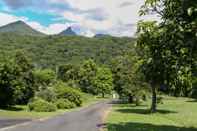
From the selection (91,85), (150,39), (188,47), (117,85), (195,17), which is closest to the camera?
(195,17)

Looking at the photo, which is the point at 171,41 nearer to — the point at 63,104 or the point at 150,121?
the point at 150,121

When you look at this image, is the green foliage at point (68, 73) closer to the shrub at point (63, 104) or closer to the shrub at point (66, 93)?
the shrub at point (66, 93)

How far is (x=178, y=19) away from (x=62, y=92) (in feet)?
145

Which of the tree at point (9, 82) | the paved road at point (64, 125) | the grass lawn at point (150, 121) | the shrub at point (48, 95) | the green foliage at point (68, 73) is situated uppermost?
the green foliage at point (68, 73)

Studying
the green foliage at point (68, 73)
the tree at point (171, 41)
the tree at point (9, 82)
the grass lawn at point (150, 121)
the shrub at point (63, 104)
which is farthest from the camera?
the green foliage at point (68, 73)

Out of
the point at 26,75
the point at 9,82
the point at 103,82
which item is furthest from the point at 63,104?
the point at 103,82

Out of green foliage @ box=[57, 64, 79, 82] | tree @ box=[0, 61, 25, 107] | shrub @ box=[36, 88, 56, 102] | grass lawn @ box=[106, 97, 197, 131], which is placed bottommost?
grass lawn @ box=[106, 97, 197, 131]

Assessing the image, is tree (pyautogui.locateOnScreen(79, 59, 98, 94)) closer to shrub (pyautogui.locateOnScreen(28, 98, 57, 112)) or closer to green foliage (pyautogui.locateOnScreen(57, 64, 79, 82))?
green foliage (pyautogui.locateOnScreen(57, 64, 79, 82))

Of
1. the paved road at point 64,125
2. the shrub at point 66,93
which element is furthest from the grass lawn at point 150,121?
the shrub at point 66,93

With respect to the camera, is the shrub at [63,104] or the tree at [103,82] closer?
the shrub at [63,104]

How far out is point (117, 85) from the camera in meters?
93.6

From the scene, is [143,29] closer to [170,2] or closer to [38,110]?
[170,2]

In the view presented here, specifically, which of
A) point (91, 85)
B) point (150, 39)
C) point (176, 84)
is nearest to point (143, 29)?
point (150, 39)

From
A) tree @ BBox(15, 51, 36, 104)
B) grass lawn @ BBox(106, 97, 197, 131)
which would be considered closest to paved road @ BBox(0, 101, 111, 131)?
grass lawn @ BBox(106, 97, 197, 131)
